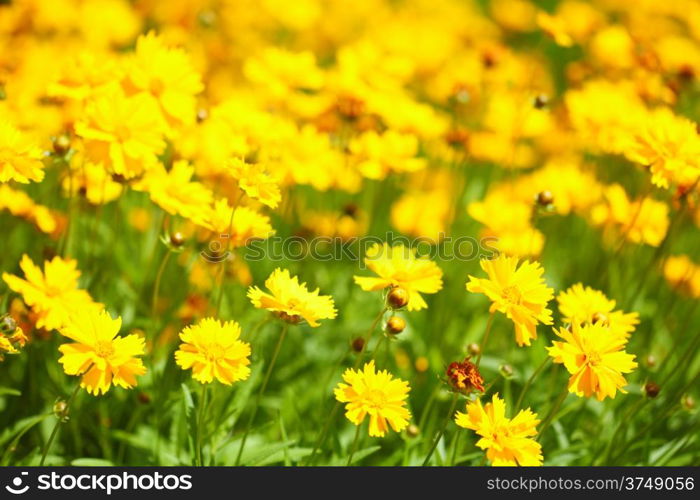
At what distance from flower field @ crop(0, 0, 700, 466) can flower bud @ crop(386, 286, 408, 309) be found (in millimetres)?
13

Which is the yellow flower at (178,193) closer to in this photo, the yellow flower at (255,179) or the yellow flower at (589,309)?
the yellow flower at (255,179)

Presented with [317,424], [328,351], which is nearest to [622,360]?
[317,424]

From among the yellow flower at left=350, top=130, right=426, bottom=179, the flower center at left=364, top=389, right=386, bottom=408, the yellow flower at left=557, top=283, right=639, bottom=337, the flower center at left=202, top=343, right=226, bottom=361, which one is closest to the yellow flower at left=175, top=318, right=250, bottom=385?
the flower center at left=202, top=343, right=226, bottom=361

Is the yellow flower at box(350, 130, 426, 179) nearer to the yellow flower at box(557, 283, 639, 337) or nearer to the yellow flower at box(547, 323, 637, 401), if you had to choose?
the yellow flower at box(557, 283, 639, 337)

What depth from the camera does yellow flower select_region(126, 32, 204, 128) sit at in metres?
1.79

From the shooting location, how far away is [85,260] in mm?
2098

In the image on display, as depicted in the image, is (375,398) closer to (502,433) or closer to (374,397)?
(374,397)

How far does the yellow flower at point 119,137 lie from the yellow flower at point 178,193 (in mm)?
64

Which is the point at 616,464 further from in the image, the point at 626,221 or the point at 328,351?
the point at 328,351

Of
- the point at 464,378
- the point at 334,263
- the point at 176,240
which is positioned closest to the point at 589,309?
the point at 464,378

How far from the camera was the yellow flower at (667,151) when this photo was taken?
1631 millimetres
